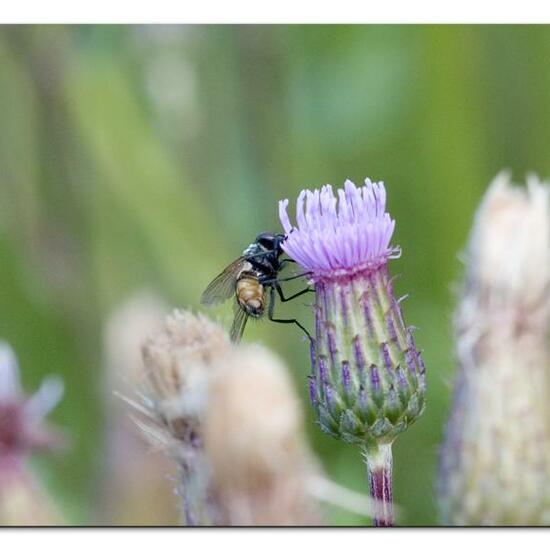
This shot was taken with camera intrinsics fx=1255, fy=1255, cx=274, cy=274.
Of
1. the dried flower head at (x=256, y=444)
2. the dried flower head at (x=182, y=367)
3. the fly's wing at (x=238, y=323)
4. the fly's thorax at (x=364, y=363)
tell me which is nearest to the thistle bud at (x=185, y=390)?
the dried flower head at (x=182, y=367)

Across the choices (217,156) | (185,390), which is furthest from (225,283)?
(217,156)

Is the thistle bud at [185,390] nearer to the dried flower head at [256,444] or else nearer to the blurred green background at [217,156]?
the dried flower head at [256,444]

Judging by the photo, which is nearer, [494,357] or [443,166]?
[494,357]

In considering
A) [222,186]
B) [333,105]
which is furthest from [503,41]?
[222,186]

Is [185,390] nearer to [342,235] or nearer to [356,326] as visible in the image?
[356,326]

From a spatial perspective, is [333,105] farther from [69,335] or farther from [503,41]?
[69,335]

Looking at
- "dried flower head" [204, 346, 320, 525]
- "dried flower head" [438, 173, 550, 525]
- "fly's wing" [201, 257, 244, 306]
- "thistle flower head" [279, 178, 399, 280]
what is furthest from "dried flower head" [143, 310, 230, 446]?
"dried flower head" [438, 173, 550, 525]
